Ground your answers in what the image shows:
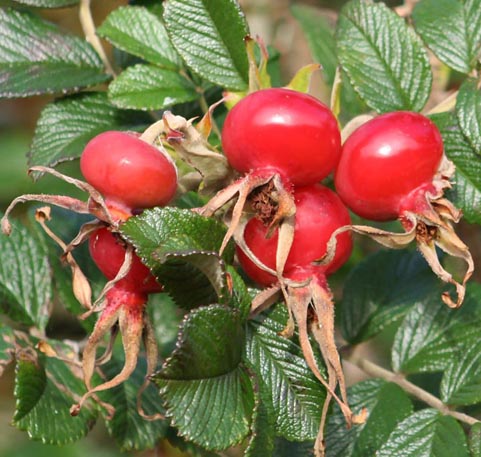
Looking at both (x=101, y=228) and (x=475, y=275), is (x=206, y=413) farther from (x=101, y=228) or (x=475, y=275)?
(x=475, y=275)

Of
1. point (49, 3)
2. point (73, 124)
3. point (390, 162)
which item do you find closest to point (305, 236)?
point (390, 162)

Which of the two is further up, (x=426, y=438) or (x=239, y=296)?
(x=239, y=296)

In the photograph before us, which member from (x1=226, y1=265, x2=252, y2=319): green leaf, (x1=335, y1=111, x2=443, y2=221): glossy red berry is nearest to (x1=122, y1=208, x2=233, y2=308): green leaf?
(x1=226, y1=265, x2=252, y2=319): green leaf

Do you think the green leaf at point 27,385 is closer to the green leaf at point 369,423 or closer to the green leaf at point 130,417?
the green leaf at point 130,417

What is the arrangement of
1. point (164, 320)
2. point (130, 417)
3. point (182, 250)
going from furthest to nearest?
point (164, 320), point (130, 417), point (182, 250)

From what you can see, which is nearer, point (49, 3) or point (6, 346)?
point (6, 346)

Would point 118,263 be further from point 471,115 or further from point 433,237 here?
point 471,115

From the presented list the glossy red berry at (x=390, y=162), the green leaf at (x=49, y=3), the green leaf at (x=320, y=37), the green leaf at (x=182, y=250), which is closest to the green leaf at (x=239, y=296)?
the green leaf at (x=182, y=250)
